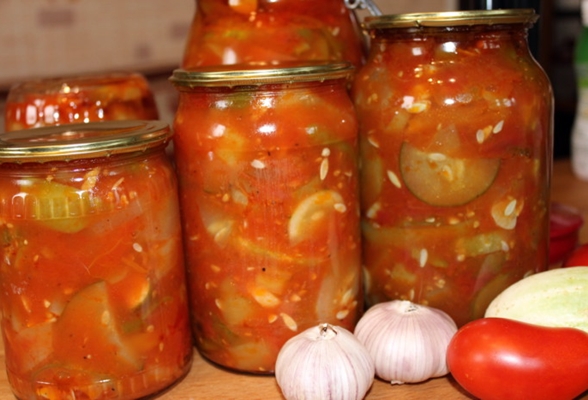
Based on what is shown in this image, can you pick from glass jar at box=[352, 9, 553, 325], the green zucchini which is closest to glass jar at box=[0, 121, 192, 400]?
glass jar at box=[352, 9, 553, 325]

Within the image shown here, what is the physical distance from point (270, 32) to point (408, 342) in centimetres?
41

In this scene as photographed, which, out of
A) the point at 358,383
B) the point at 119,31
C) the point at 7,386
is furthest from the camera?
the point at 119,31

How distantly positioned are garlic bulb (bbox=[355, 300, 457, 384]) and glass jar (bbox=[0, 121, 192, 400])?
8.7 inches

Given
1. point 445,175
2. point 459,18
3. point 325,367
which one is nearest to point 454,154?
point 445,175

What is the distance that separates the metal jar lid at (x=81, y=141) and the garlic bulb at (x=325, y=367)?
25 centimetres

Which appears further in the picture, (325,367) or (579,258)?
(579,258)

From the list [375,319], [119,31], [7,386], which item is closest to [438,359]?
[375,319]

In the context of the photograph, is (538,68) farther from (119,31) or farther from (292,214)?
(119,31)

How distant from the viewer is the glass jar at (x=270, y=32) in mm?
931

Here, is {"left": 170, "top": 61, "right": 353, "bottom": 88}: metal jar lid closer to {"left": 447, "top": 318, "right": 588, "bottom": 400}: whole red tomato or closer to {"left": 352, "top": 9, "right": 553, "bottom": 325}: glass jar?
{"left": 352, "top": 9, "right": 553, "bottom": 325}: glass jar

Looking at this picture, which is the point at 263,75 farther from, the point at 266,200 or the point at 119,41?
the point at 119,41

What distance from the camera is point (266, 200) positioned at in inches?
31.1

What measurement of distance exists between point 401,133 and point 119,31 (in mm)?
1119

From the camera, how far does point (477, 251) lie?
2.83ft
